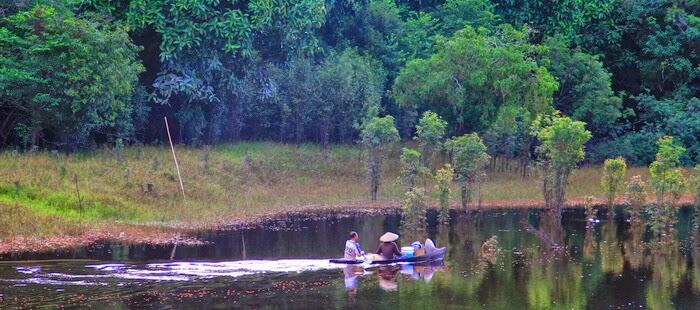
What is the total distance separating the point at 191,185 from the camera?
126 feet

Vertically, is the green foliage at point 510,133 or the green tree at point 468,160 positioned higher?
the green foliage at point 510,133

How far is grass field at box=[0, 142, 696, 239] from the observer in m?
32.3

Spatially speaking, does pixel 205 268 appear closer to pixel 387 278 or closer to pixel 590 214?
pixel 387 278

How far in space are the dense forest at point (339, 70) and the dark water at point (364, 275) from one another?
9.65 meters

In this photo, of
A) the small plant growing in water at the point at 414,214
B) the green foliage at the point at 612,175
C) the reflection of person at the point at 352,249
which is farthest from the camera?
the green foliage at the point at 612,175

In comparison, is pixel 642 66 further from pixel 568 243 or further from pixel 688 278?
pixel 688 278

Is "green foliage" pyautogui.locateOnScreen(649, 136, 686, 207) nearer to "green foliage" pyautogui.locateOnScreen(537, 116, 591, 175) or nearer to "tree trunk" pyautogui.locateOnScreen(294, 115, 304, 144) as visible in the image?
"green foliage" pyautogui.locateOnScreen(537, 116, 591, 175)

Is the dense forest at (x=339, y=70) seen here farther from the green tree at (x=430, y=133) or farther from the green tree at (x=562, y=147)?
the green tree at (x=562, y=147)

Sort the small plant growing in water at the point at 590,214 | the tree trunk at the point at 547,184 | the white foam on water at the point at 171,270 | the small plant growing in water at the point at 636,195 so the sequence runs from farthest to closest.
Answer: the tree trunk at the point at 547,184 < the small plant growing in water at the point at 636,195 < the small plant growing in water at the point at 590,214 < the white foam on water at the point at 171,270

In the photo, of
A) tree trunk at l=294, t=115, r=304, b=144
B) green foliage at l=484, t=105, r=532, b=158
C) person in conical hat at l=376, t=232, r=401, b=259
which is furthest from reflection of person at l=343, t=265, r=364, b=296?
tree trunk at l=294, t=115, r=304, b=144

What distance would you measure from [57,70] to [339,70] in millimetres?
17251

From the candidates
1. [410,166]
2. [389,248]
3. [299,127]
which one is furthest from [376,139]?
[389,248]

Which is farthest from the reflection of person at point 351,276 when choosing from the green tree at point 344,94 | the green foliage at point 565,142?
the green tree at point 344,94

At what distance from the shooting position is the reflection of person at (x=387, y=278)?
24.7 m
